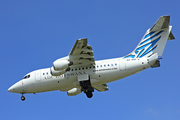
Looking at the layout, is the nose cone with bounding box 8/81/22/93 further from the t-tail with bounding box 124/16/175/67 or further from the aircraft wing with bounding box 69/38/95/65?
the t-tail with bounding box 124/16/175/67

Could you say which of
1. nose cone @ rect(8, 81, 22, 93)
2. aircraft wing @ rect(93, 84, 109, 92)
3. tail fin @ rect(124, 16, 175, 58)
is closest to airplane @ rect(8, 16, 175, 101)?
tail fin @ rect(124, 16, 175, 58)

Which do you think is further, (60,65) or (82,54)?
(82,54)

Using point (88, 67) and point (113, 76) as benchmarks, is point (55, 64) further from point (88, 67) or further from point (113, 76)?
point (113, 76)

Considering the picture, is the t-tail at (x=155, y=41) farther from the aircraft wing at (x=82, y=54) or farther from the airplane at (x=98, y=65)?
the aircraft wing at (x=82, y=54)

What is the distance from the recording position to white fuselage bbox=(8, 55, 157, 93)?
72.7ft

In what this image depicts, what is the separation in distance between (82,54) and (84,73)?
1.62 m

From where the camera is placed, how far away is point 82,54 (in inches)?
858

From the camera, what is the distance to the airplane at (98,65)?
21781mm

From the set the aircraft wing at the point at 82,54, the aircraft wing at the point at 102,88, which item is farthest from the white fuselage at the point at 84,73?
the aircraft wing at the point at 102,88

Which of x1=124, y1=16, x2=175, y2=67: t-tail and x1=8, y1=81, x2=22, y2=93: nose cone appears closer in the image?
x1=124, y1=16, x2=175, y2=67: t-tail

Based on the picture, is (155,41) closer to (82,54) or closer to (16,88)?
(82,54)

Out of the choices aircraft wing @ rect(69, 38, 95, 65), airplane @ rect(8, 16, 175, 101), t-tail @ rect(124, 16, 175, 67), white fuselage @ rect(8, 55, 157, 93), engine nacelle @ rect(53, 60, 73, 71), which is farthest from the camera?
t-tail @ rect(124, 16, 175, 67)

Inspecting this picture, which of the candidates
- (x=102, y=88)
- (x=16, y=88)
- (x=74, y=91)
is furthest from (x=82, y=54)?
(x=16, y=88)

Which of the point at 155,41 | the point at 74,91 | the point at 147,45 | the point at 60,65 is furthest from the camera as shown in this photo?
the point at 74,91
